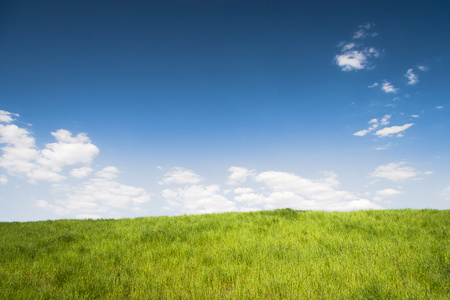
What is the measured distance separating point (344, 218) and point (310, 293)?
6.33 metres

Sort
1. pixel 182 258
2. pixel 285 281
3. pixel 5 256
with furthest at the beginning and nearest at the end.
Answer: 1. pixel 5 256
2. pixel 182 258
3. pixel 285 281

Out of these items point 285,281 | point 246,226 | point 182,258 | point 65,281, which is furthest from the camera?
point 246,226

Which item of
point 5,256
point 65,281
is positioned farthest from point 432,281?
point 5,256

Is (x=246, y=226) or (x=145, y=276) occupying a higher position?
(x=246, y=226)

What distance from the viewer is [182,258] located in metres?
5.72

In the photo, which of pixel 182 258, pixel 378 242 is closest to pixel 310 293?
pixel 182 258

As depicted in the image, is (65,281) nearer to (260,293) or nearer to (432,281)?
(260,293)

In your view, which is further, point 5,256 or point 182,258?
point 5,256

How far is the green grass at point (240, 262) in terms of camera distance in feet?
13.1

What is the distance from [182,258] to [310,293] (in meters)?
3.05

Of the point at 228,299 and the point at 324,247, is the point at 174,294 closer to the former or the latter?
the point at 228,299

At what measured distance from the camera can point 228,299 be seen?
3707 millimetres

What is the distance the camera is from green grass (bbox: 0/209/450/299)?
3.99 meters

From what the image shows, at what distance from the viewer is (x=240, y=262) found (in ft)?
17.3
